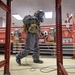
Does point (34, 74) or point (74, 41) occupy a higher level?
point (74, 41)

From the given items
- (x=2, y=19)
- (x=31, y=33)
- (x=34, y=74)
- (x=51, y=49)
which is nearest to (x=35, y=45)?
(x=31, y=33)

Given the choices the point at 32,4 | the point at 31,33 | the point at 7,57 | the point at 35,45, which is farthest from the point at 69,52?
the point at 32,4

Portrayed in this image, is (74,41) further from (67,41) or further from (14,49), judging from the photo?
(14,49)

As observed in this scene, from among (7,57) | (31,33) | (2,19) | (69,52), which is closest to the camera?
(7,57)

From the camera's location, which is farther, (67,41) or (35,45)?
(67,41)

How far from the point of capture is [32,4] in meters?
7.13

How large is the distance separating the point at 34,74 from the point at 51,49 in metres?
2.66

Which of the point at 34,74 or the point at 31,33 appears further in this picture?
the point at 31,33

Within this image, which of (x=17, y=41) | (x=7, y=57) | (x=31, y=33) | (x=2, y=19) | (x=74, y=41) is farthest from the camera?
(x=2, y=19)

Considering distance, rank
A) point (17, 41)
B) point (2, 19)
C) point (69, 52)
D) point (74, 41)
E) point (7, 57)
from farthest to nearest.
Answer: point (2, 19), point (17, 41), point (69, 52), point (74, 41), point (7, 57)

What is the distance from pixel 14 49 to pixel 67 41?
234 centimetres

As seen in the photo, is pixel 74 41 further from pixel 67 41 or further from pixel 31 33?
pixel 31 33

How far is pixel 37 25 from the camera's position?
124 inches

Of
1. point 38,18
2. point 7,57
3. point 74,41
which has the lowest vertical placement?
point 7,57
